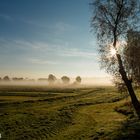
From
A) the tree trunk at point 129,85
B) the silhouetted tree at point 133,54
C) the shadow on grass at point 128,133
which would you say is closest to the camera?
the shadow on grass at point 128,133

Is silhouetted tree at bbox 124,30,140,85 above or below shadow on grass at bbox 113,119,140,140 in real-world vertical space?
above

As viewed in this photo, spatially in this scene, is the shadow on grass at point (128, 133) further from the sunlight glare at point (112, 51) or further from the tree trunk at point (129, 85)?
the sunlight glare at point (112, 51)

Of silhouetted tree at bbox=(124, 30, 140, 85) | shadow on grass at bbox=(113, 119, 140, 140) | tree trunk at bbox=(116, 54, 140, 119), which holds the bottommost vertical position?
shadow on grass at bbox=(113, 119, 140, 140)

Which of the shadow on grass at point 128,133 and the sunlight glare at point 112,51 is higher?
the sunlight glare at point 112,51

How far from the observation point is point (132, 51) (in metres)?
39.4

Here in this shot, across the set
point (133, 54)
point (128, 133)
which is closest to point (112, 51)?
point (133, 54)

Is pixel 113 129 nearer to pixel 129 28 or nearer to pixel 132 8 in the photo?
pixel 129 28

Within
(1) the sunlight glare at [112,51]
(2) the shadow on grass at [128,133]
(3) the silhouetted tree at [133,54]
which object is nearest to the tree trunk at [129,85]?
(1) the sunlight glare at [112,51]

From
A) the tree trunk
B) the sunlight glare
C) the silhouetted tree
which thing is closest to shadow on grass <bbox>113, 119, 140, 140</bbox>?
the tree trunk

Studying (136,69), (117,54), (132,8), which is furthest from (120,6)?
(136,69)

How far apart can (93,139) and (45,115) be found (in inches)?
740

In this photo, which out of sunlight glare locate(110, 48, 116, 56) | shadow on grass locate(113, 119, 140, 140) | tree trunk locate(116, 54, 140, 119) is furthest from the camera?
sunlight glare locate(110, 48, 116, 56)

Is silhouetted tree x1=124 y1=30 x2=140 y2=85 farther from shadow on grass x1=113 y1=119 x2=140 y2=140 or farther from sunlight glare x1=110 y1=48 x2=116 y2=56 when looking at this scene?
shadow on grass x1=113 y1=119 x2=140 y2=140

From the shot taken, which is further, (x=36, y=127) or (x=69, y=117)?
(x=69, y=117)
